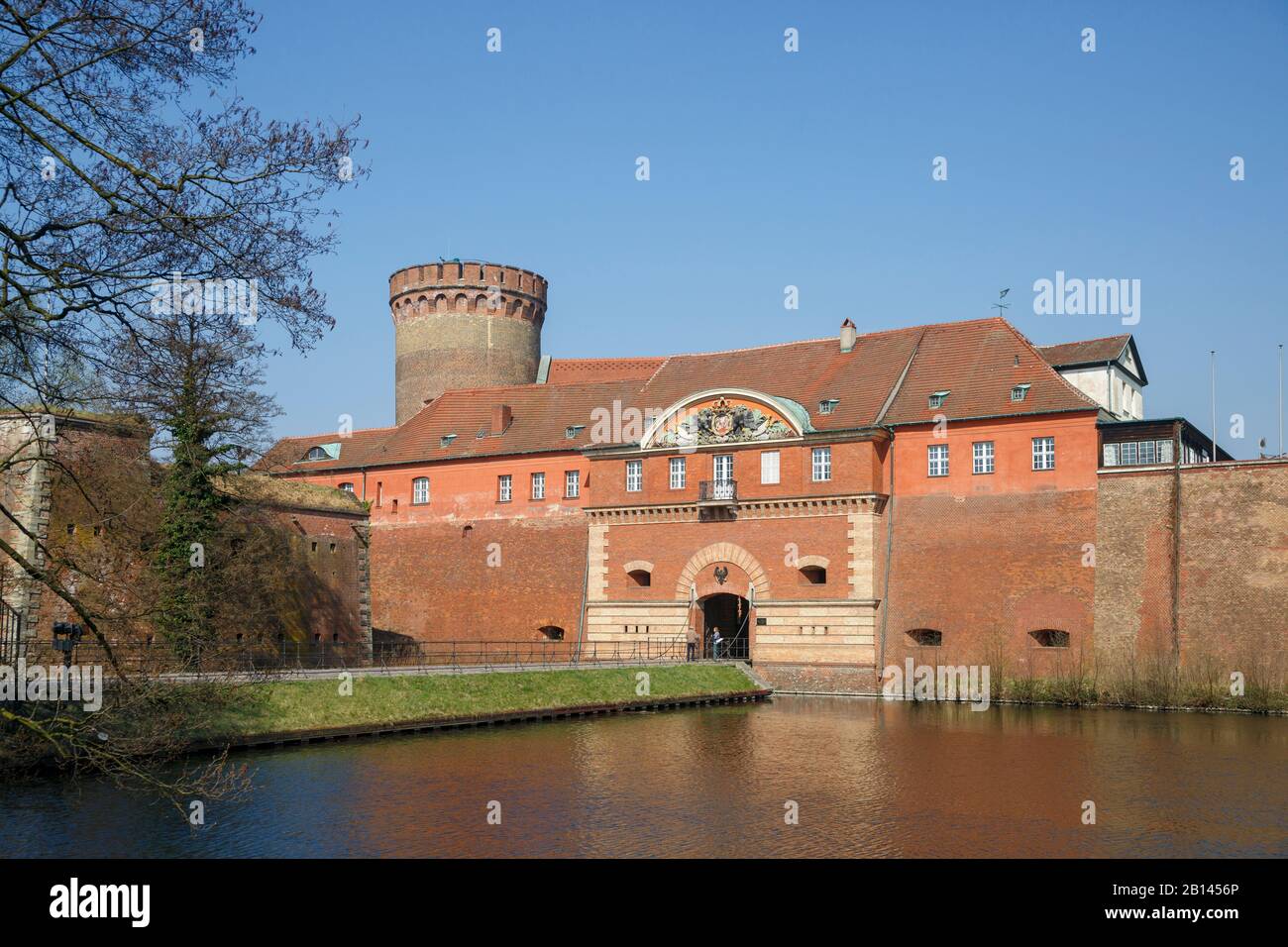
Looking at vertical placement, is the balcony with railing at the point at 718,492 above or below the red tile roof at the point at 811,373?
below

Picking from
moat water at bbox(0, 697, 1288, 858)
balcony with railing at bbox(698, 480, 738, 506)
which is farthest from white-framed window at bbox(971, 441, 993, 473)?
moat water at bbox(0, 697, 1288, 858)

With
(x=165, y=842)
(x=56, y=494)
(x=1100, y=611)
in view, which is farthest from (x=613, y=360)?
(x=165, y=842)

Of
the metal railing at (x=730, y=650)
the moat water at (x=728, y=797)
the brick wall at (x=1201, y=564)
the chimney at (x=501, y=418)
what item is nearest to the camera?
the moat water at (x=728, y=797)

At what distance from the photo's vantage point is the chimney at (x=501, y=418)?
46.9 metres

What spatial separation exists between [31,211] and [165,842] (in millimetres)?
9342

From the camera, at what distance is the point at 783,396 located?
135 ft

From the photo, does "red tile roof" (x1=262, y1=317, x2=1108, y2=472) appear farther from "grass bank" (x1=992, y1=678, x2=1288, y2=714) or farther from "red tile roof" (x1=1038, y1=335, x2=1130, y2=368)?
"grass bank" (x1=992, y1=678, x2=1288, y2=714)

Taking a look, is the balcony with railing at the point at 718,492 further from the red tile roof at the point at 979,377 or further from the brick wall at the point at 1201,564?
the brick wall at the point at 1201,564

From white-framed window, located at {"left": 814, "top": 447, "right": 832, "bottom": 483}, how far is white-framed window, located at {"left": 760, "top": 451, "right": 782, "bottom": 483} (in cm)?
121

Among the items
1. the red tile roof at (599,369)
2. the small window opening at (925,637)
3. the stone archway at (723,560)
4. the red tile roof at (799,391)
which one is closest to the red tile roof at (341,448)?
the red tile roof at (799,391)

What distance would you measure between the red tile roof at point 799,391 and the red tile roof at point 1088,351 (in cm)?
69

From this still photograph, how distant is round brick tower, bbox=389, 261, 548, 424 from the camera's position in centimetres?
5581

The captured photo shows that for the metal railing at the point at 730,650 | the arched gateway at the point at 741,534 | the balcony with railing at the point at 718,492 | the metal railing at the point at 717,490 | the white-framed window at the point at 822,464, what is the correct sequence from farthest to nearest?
1. the metal railing at the point at 730,650
2. the metal railing at the point at 717,490
3. the balcony with railing at the point at 718,492
4. the white-framed window at the point at 822,464
5. the arched gateway at the point at 741,534

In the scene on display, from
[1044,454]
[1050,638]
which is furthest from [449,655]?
[1044,454]
